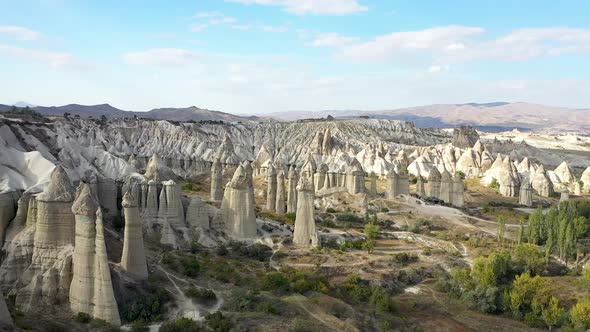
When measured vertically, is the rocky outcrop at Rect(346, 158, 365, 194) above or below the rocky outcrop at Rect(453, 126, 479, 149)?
below

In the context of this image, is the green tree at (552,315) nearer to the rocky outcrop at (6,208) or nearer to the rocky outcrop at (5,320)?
the rocky outcrop at (5,320)

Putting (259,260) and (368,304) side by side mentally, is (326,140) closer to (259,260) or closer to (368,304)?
(259,260)

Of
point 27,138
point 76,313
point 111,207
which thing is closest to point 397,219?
point 111,207

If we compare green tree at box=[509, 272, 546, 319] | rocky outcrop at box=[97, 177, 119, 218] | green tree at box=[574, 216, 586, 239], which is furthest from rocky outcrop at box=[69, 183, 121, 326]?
green tree at box=[574, 216, 586, 239]

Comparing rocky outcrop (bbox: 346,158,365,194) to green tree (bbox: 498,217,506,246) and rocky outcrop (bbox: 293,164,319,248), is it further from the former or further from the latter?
rocky outcrop (bbox: 293,164,319,248)

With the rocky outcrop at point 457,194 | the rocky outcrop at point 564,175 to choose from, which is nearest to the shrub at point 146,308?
the rocky outcrop at point 457,194

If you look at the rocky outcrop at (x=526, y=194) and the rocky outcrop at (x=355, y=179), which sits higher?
the rocky outcrop at (x=355, y=179)

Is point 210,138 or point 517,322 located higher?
point 210,138
